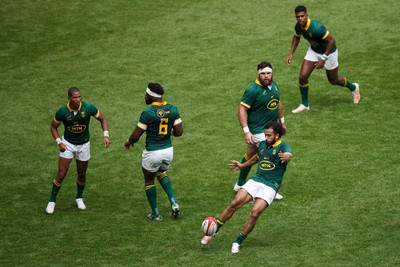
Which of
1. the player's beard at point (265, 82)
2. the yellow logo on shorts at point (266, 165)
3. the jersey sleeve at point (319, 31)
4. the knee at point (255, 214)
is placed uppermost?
the player's beard at point (265, 82)

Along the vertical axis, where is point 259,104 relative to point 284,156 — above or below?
below

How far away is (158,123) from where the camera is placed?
1182 centimetres

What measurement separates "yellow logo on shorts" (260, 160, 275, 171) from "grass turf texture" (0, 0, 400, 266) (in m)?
1.14

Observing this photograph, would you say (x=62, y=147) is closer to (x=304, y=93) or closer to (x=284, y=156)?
(x=284, y=156)

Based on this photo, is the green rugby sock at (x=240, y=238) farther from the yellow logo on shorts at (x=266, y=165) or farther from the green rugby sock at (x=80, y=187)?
the green rugby sock at (x=80, y=187)

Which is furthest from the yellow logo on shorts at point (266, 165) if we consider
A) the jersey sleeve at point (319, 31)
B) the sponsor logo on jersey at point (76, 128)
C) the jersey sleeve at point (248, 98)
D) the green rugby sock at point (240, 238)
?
the jersey sleeve at point (319, 31)

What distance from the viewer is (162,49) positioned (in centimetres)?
2062

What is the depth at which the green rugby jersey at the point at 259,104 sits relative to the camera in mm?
12477

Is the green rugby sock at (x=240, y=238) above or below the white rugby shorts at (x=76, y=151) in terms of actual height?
above

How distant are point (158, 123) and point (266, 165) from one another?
6.25 ft

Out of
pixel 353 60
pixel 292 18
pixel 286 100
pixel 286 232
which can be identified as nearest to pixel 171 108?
pixel 286 232

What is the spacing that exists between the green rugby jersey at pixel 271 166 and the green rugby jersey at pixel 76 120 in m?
3.22

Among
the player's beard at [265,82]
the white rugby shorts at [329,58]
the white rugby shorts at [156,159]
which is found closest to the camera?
the white rugby shorts at [156,159]

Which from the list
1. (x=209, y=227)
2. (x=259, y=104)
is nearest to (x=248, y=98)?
(x=259, y=104)
